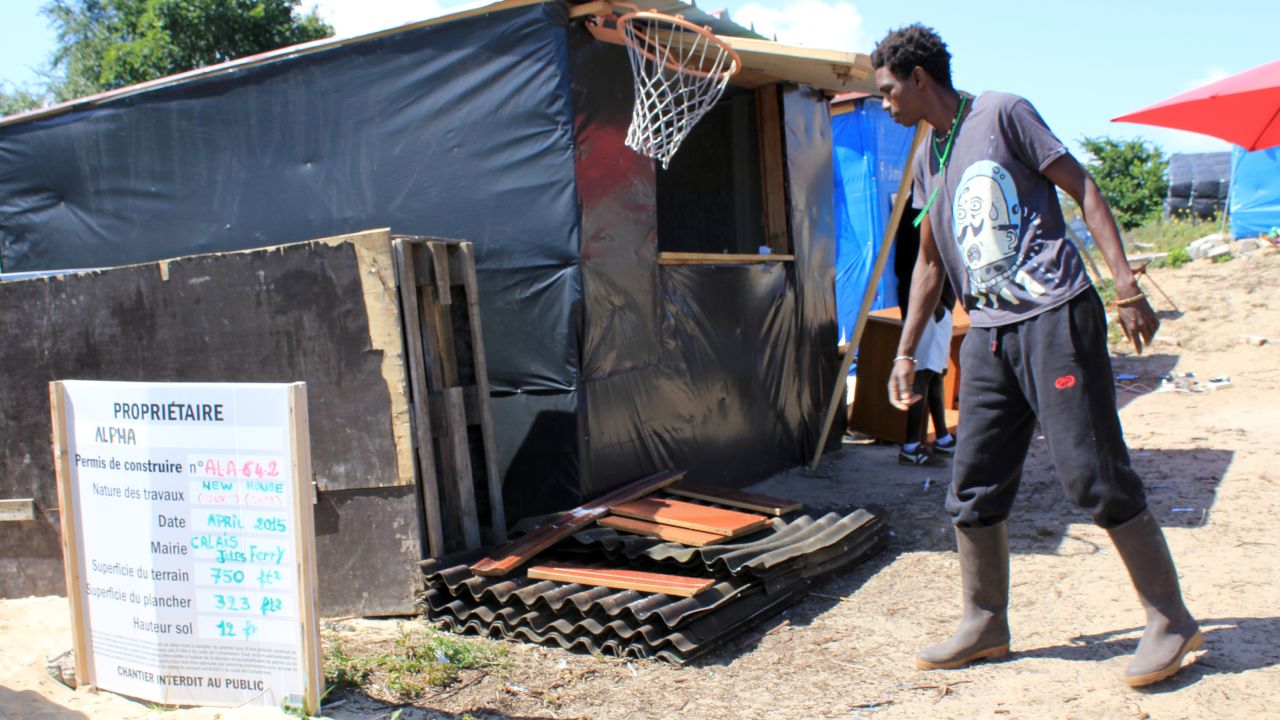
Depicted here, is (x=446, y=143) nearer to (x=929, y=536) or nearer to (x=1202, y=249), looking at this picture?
(x=929, y=536)

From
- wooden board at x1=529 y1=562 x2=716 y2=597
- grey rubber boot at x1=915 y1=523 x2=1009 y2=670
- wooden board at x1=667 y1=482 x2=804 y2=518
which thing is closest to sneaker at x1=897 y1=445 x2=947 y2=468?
wooden board at x1=667 y1=482 x2=804 y2=518

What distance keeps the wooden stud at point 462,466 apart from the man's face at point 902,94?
225 centimetres

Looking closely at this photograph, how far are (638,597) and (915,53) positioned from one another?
7.58ft

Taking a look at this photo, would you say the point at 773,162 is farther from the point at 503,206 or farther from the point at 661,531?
the point at 661,531

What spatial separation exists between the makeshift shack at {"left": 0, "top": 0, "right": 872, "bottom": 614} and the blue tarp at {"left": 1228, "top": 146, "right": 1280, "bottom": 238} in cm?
1549

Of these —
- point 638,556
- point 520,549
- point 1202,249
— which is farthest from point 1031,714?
point 1202,249

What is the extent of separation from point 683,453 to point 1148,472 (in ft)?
10.1

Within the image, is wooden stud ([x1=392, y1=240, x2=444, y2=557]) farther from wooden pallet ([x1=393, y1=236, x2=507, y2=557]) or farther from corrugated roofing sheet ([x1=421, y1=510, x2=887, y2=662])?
corrugated roofing sheet ([x1=421, y1=510, x2=887, y2=662])

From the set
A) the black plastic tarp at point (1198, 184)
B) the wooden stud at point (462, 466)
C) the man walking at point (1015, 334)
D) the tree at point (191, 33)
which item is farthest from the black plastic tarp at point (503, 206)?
the black plastic tarp at point (1198, 184)

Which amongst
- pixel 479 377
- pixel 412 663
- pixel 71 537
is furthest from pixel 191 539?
pixel 479 377

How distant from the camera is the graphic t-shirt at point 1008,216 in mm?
3203

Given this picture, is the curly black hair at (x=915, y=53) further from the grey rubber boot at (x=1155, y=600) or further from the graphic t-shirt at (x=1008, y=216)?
the grey rubber boot at (x=1155, y=600)

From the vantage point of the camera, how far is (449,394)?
4.54m

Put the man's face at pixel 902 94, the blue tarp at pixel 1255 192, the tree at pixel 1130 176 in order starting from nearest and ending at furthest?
the man's face at pixel 902 94 → the blue tarp at pixel 1255 192 → the tree at pixel 1130 176
